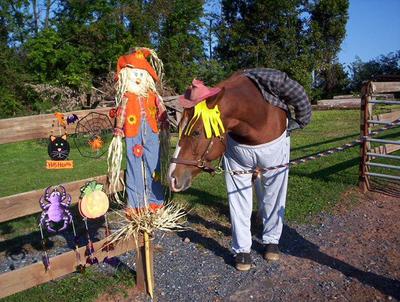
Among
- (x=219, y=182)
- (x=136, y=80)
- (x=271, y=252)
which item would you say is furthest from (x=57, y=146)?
(x=219, y=182)

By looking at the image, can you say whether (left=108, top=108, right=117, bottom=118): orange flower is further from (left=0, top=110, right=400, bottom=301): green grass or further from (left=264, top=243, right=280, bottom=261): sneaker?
(left=264, top=243, right=280, bottom=261): sneaker

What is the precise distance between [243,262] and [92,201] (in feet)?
5.11

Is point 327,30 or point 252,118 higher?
point 327,30

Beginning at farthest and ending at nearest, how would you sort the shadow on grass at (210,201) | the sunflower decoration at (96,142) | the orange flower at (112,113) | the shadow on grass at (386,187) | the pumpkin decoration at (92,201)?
the shadow on grass at (386,187)
the shadow on grass at (210,201)
the sunflower decoration at (96,142)
the orange flower at (112,113)
the pumpkin decoration at (92,201)

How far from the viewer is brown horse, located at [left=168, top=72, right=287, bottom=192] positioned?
123 inches

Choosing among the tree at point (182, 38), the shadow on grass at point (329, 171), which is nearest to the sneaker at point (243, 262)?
the shadow on grass at point (329, 171)

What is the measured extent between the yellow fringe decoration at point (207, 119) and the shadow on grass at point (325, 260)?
1883 mm

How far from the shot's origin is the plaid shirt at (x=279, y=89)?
3.68 meters

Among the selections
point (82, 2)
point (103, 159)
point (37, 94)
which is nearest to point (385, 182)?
point (103, 159)

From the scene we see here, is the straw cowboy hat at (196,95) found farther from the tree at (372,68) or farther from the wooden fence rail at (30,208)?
the tree at (372,68)

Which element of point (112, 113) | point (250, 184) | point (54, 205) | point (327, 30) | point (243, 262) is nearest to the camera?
point (54, 205)

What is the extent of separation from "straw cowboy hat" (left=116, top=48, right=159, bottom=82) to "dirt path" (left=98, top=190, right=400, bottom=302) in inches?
73.4

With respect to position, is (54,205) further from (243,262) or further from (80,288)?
(243,262)

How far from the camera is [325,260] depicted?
4234 millimetres
